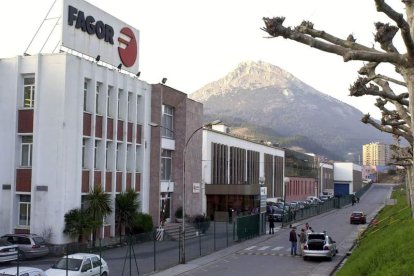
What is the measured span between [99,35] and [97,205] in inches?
501

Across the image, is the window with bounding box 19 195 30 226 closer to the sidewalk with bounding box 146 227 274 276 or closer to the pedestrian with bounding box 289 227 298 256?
the sidewalk with bounding box 146 227 274 276

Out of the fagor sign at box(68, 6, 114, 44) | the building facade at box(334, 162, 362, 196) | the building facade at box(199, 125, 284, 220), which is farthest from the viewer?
the building facade at box(334, 162, 362, 196)

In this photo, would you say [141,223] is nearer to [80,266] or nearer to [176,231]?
[176,231]

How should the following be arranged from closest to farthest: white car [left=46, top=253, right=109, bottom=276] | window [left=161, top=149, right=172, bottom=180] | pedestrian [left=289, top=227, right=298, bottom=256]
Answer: white car [left=46, top=253, right=109, bottom=276], pedestrian [left=289, top=227, right=298, bottom=256], window [left=161, top=149, right=172, bottom=180]

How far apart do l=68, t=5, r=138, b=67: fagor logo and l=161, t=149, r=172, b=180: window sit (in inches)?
348

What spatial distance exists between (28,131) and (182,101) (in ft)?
58.4

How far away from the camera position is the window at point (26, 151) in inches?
1375

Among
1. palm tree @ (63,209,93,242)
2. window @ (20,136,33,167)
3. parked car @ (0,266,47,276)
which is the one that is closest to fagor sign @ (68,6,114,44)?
window @ (20,136,33,167)

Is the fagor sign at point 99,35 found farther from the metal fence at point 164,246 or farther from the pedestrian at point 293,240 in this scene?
the pedestrian at point 293,240

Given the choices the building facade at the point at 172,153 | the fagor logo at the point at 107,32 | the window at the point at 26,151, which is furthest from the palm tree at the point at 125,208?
the fagor logo at the point at 107,32

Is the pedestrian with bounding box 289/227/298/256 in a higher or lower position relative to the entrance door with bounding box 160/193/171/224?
lower

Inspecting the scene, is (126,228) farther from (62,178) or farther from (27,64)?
(27,64)

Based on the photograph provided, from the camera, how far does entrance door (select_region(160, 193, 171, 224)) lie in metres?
46.8

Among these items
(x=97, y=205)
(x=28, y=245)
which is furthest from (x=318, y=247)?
(x=28, y=245)
